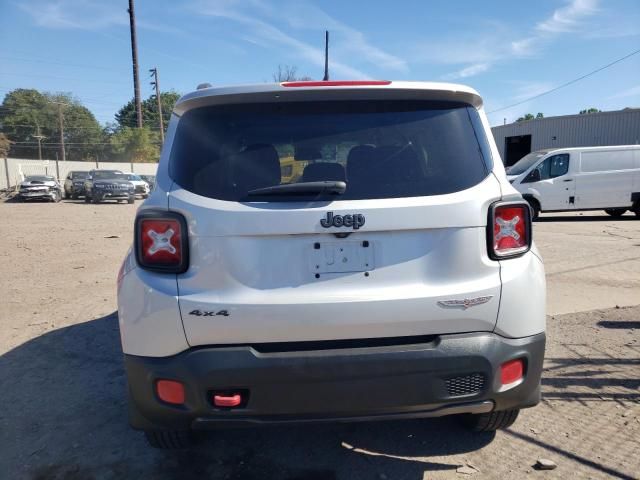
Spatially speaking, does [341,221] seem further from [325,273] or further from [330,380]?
[330,380]

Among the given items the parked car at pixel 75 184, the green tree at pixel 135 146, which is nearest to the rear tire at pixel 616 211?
the parked car at pixel 75 184

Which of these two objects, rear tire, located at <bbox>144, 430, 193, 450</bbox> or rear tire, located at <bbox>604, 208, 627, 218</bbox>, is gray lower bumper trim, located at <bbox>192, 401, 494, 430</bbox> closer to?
rear tire, located at <bbox>144, 430, 193, 450</bbox>

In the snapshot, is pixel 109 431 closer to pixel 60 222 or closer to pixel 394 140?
pixel 394 140

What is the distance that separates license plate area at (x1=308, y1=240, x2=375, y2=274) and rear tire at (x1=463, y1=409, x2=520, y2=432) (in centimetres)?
126

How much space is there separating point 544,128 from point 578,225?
17.9 metres

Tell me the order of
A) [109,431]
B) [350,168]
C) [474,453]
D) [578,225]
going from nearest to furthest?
[350,168] → [474,453] → [109,431] → [578,225]

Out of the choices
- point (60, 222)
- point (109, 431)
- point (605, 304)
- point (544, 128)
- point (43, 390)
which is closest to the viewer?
point (109, 431)

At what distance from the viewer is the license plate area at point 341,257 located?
2.12 m

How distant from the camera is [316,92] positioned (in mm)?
2262

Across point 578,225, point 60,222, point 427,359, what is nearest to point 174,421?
point 427,359

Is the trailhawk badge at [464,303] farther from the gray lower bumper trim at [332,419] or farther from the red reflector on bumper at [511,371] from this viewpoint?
the gray lower bumper trim at [332,419]

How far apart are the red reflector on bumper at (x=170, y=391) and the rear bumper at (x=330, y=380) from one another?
3cm

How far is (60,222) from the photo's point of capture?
15.7m

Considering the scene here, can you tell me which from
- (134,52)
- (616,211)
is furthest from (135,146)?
(616,211)
